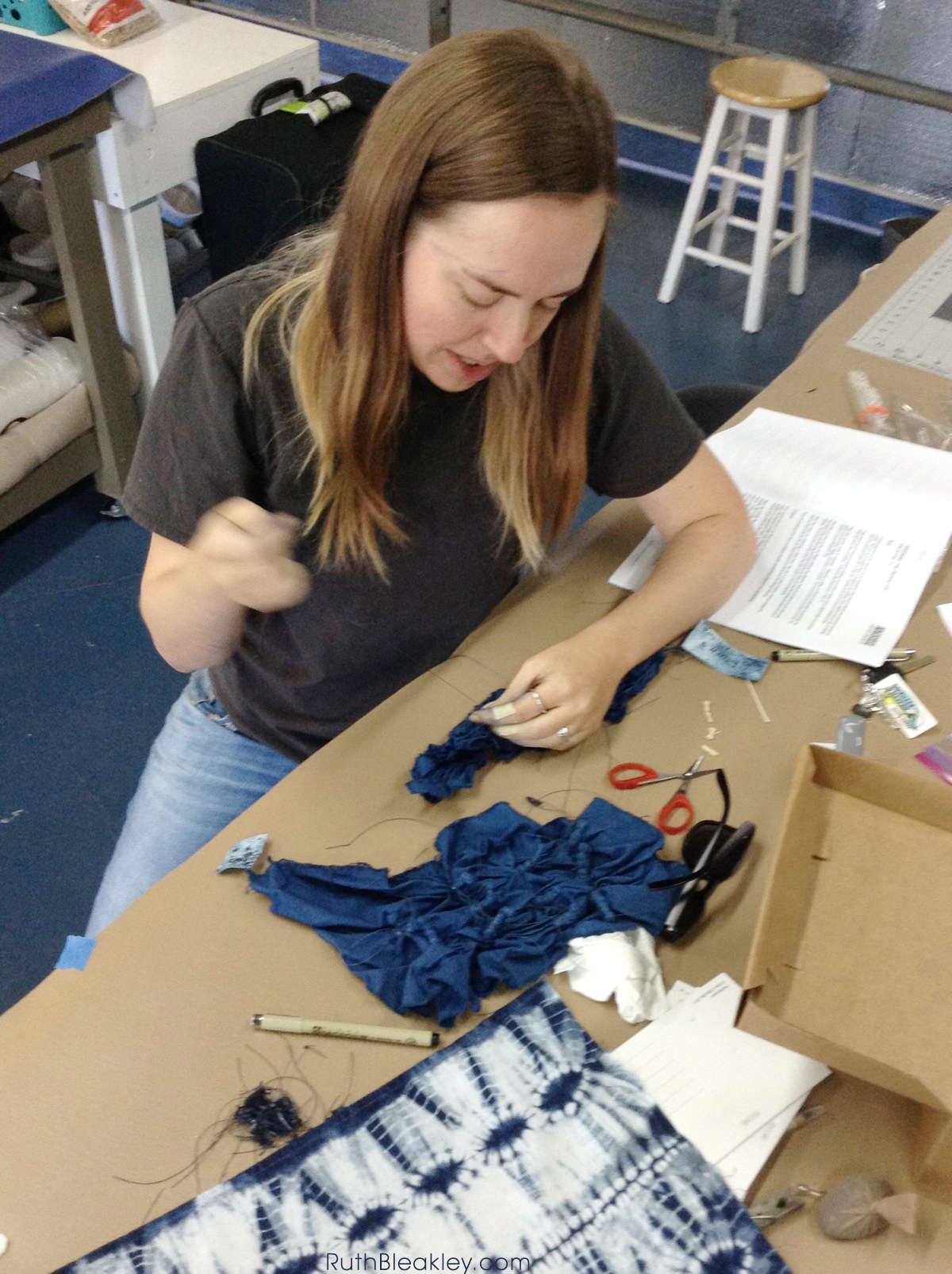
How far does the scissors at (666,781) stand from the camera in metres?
0.90

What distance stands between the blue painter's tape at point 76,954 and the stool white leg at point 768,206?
2.78 m

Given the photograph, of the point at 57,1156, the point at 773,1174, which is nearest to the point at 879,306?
the point at 773,1174

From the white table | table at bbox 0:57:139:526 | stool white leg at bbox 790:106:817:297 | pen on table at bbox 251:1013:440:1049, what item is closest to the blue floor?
table at bbox 0:57:139:526

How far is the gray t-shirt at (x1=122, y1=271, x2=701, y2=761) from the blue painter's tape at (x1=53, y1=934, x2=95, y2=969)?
1.10ft

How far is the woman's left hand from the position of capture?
3.06 feet

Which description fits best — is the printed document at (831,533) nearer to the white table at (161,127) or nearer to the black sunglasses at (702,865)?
the black sunglasses at (702,865)

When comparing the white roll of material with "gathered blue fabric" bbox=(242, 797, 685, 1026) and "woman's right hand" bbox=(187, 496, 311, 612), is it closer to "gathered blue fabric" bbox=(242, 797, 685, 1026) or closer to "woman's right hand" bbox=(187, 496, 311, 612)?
"woman's right hand" bbox=(187, 496, 311, 612)

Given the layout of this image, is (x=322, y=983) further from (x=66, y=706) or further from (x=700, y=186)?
(x=700, y=186)

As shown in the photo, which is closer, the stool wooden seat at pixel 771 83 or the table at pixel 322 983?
the table at pixel 322 983

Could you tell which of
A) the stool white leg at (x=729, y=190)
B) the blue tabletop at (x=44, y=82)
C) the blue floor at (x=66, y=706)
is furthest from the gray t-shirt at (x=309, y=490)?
the stool white leg at (x=729, y=190)

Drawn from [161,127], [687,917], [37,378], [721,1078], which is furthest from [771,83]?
[721,1078]

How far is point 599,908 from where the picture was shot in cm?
82

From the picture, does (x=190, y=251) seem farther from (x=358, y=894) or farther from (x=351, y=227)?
(x=358, y=894)

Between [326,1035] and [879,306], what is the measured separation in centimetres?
135
